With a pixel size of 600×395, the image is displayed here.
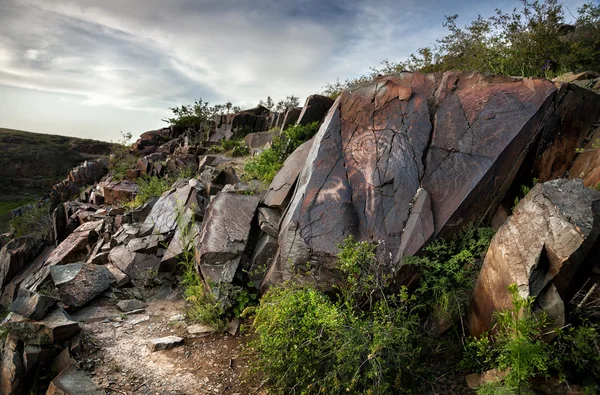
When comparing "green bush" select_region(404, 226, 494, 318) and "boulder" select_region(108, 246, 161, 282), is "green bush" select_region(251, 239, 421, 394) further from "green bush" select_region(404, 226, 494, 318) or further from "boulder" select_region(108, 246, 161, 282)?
"boulder" select_region(108, 246, 161, 282)

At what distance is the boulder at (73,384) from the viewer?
13.5 feet

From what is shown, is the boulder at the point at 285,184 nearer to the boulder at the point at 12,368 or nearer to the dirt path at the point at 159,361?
the dirt path at the point at 159,361

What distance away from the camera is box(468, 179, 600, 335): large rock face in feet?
10.6

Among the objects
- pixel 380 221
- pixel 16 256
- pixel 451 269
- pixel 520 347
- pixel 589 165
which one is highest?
pixel 589 165

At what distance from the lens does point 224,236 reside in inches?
269

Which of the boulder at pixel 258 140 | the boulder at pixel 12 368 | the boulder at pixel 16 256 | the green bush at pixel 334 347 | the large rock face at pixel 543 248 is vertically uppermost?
the boulder at pixel 258 140

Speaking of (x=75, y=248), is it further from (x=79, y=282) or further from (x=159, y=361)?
(x=159, y=361)

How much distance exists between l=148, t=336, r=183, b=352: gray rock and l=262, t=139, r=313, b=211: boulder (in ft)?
9.58

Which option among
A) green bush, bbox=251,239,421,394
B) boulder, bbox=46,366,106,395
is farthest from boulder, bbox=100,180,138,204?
green bush, bbox=251,239,421,394

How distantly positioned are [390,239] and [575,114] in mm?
3525

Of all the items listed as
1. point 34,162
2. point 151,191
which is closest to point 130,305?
point 151,191

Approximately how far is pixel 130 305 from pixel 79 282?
1117 mm

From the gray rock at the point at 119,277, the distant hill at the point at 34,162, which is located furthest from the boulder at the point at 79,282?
the distant hill at the point at 34,162

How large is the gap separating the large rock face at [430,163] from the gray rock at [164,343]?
1.73 m
